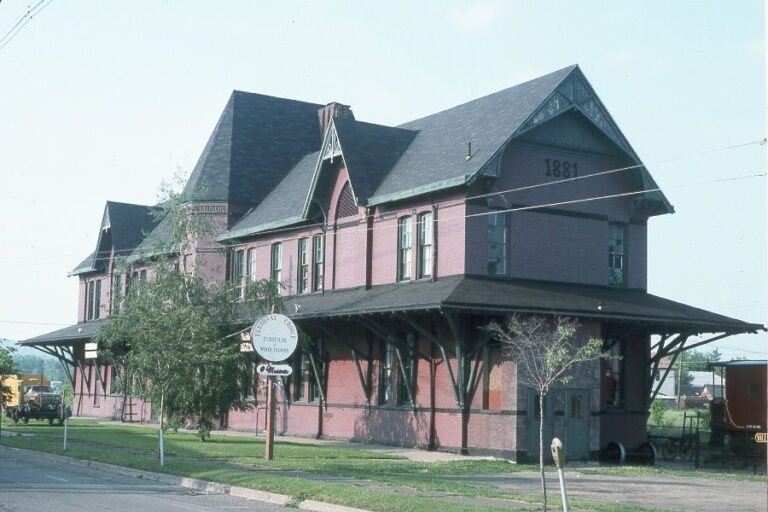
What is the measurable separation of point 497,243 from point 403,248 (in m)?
3.53

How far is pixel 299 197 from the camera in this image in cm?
4159

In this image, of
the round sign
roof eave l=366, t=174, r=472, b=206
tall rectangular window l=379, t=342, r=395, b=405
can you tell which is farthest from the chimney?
the round sign

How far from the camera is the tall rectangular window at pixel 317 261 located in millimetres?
38750

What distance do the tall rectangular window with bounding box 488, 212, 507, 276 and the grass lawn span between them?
616cm

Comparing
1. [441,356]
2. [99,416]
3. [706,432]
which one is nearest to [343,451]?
[441,356]

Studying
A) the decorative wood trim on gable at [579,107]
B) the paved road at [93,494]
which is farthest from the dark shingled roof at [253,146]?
the paved road at [93,494]

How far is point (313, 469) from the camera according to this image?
23641 millimetres

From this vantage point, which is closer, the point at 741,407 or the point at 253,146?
the point at 741,407

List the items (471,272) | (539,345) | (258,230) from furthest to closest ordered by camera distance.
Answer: (258,230)
(471,272)
(539,345)

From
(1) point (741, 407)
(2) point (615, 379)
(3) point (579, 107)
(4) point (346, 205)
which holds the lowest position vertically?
(1) point (741, 407)

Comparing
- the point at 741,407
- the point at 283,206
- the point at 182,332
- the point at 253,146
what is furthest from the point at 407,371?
the point at 253,146

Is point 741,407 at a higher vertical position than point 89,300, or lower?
lower

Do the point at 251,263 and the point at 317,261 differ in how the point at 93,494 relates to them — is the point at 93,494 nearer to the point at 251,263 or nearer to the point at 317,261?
the point at 317,261

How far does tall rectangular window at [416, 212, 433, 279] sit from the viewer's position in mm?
33031
